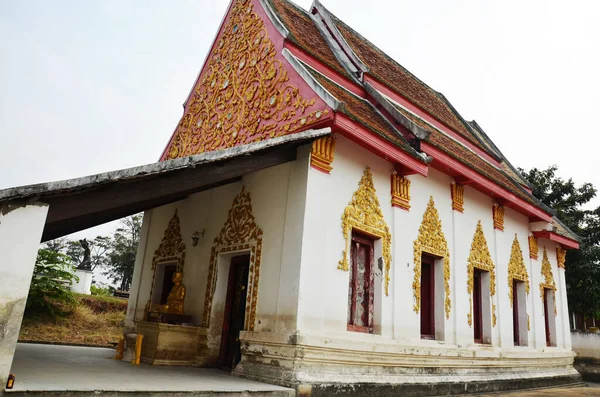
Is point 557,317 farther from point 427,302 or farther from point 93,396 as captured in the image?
point 93,396

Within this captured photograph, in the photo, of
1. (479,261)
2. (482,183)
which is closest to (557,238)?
(479,261)

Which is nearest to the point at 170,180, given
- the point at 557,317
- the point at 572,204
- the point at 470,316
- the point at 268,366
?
the point at 268,366

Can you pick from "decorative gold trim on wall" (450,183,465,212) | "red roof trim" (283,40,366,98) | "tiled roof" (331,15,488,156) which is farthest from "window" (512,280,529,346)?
"red roof trim" (283,40,366,98)

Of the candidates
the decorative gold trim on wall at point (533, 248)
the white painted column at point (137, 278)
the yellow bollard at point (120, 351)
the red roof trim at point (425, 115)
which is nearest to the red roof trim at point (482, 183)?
the decorative gold trim on wall at point (533, 248)

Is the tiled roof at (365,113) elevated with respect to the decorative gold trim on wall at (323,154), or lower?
elevated

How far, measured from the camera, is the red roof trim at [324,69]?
6922 millimetres

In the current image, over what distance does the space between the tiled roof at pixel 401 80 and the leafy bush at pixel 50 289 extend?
36.6 feet

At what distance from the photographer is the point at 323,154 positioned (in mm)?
5992

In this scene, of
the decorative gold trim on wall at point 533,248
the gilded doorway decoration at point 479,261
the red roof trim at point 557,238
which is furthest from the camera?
the red roof trim at point 557,238

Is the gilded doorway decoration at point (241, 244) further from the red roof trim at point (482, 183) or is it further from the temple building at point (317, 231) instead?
the red roof trim at point (482, 183)

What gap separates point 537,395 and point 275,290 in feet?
17.8

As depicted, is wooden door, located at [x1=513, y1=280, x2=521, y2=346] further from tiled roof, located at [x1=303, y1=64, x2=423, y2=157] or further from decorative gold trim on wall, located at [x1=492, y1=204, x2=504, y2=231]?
tiled roof, located at [x1=303, y1=64, x2=423, y2=157]

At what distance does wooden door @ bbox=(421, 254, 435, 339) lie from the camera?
7.63m

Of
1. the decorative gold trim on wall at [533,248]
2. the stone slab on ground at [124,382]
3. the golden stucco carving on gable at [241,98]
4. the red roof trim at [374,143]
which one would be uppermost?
the golden stucco carving on gable at [241,98]
